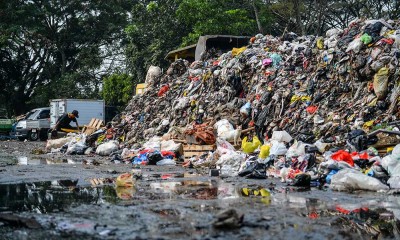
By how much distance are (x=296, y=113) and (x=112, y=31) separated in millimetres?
27357

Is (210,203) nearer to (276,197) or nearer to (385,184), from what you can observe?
(276,197)

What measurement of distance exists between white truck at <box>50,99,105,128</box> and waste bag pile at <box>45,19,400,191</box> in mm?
8327

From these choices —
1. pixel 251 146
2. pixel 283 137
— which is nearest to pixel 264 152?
pixel 283 137

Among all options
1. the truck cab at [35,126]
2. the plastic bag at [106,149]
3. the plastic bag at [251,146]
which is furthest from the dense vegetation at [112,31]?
the plastic bag at [251,146]

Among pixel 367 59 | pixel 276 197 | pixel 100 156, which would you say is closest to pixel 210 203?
pixel 276 197

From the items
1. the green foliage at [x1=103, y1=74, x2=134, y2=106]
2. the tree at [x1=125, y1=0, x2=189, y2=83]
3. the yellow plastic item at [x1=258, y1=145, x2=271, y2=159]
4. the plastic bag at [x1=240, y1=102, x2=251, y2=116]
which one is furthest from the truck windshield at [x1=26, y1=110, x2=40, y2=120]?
the yellow plastic item at [x1=258, y1=145, x2=271, y2=159]

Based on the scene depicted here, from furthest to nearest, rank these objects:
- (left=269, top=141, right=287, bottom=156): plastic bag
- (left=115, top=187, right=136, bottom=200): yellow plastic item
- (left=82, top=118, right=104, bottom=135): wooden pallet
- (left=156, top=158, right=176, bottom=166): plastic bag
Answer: (left=82, top=118, right=104, bottom=135): wooden pallet → (left=156, top=158, right=176, bottom=166): plastic bag → (left=269, top=141, right=287, bottom=156): plastic bag → (left=115, top=187, right=136, bottom=200): yellow plastic item

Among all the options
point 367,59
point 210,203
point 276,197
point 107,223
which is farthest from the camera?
point 367,59

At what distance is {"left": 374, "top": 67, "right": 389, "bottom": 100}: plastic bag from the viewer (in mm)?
9953

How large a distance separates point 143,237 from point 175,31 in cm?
2357

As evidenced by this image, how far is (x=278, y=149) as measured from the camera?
983 centimetres

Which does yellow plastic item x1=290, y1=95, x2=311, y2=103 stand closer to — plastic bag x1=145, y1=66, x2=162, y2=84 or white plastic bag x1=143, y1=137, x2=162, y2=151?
white plastic bag x1=143, y1=137, x2=162, y2=151

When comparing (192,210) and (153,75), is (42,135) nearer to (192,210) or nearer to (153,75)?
(153,75)

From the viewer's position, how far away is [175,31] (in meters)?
26.6
